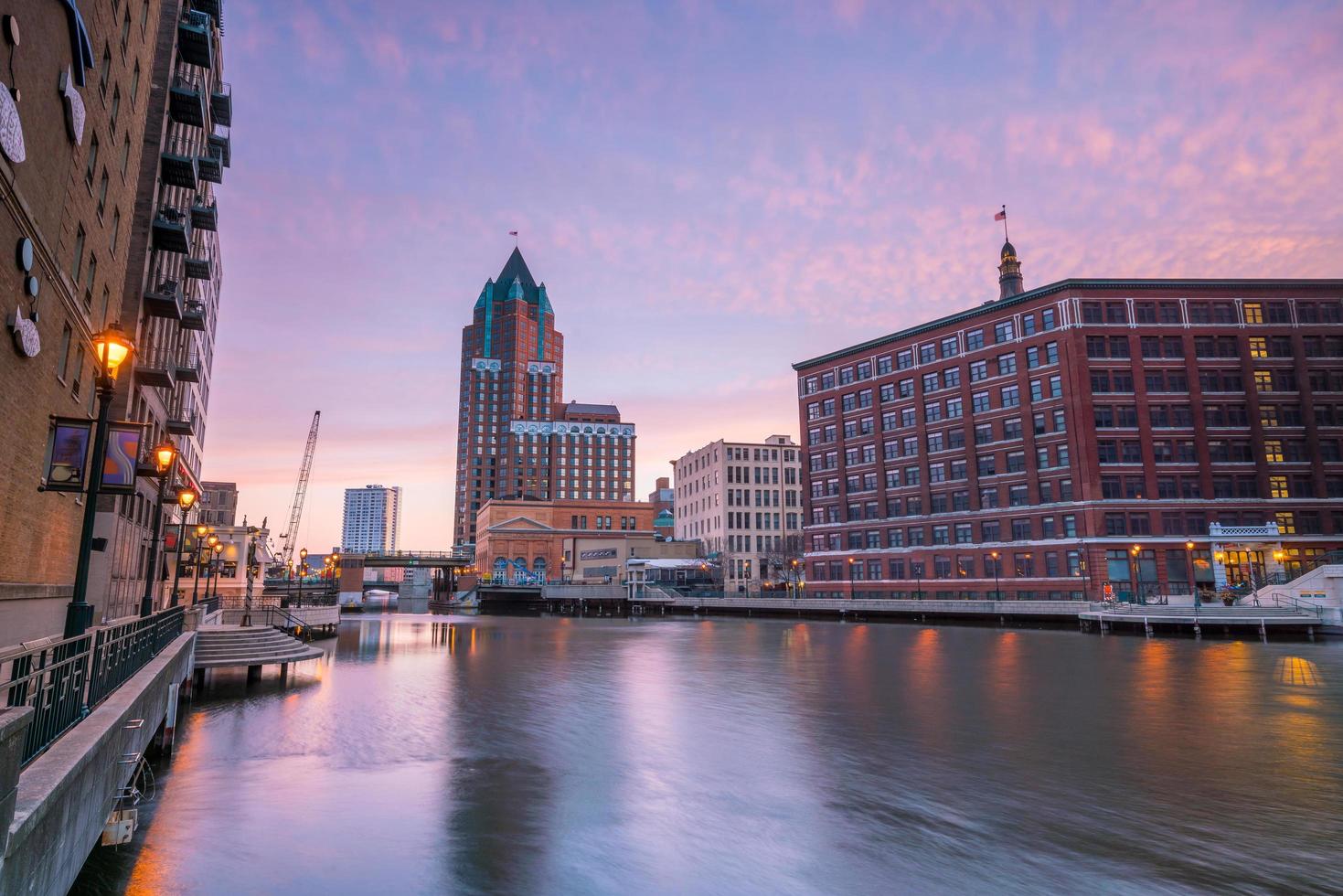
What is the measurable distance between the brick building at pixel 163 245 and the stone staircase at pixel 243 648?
4830 millimetres

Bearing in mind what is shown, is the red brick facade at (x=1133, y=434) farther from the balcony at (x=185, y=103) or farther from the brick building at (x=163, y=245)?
the balcony at (x=185, y=103)

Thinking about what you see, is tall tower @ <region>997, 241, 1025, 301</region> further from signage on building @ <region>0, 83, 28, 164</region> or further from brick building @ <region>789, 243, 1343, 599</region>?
signage on building @ <region>0, 83, 28, 164</region>

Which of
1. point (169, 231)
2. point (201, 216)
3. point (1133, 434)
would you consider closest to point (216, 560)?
point (201, 216)

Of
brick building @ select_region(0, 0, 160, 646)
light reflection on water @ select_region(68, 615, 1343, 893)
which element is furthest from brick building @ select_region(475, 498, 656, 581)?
brick building @ select_region(0, 0, 160, 646)

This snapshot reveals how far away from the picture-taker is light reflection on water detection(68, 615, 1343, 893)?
474 inches

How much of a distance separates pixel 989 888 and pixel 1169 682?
85.5ft

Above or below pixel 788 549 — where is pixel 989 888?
below

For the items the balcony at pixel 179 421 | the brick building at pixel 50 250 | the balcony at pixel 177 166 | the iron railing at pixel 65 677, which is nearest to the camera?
the iron railing at pixel 65 677

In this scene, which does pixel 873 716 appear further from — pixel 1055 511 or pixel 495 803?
pixel 1055 511

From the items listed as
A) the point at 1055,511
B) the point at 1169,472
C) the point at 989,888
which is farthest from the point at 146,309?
the point at 1169,472

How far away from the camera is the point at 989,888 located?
1131 cm

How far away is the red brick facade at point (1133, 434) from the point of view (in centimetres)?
7575

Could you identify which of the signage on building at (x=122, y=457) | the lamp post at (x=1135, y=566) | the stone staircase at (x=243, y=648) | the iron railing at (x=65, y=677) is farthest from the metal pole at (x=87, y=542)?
the lamp post at (x=1135, y=566)

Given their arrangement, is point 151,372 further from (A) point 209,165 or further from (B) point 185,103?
(A) point 209,165
